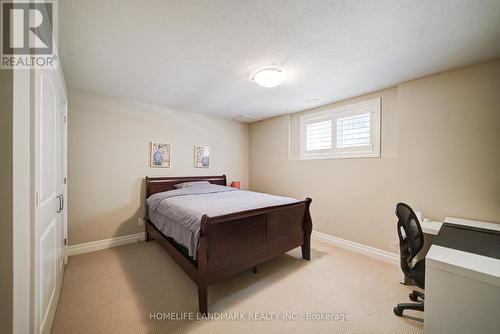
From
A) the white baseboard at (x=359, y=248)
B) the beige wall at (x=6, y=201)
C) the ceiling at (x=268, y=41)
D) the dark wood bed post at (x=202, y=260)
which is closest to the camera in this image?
the beige wall at (x=6, y=201)

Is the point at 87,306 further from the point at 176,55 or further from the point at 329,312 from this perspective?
the point at 176,55

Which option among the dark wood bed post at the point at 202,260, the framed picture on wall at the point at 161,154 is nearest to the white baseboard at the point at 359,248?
the dark wood bed post at the point at 202,260

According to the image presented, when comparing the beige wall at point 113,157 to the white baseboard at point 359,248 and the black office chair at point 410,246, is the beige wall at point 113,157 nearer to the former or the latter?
the white baseboard at point 359,248

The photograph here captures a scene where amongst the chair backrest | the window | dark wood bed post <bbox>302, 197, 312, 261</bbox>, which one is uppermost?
the window

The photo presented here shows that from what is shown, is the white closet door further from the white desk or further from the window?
the window

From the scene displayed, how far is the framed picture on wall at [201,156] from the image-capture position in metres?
4.10

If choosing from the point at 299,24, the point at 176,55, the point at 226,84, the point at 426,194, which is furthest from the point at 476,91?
the point at 176,55

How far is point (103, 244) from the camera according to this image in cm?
310

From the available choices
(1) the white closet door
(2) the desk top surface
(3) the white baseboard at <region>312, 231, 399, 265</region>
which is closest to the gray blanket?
(1) the white closet door

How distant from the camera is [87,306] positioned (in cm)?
184

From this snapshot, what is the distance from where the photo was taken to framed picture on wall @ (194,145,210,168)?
13.4ft

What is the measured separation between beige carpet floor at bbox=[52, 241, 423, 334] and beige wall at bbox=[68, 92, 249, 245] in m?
0.57

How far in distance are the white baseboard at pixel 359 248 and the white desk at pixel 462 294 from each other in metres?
1.66

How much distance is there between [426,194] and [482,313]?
173cm
